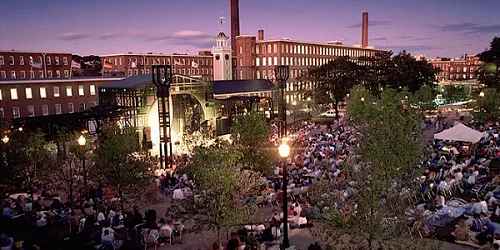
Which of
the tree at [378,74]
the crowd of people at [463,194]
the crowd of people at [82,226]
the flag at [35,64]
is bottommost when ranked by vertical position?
the crowd of people at [82,226]

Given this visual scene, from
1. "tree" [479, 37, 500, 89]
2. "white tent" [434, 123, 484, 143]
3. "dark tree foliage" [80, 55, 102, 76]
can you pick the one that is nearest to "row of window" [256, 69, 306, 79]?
"dark tree foliage" [80, 55, 102, 76]

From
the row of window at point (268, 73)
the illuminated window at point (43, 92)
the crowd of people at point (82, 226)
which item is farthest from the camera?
the row of window at point (268, 73)

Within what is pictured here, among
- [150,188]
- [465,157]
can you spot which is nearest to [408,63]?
[465,157]

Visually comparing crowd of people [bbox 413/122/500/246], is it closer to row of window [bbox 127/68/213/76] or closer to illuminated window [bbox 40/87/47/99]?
illuminated window [bbox 40/87/47/99]

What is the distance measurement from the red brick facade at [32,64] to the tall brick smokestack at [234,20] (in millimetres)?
38410

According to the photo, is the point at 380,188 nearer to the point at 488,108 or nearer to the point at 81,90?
the point at 488,108

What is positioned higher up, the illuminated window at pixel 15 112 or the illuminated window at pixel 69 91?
the illuminated window at pixel 69 91

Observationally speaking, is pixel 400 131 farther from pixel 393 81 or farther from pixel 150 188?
pixel 393 81

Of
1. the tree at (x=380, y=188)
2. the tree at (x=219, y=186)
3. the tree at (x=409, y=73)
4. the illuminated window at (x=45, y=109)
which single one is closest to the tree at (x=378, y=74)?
the tree at (x=409, y=73)

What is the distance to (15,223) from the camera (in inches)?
756

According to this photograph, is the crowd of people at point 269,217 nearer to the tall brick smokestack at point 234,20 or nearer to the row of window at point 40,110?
the row of window at point 40,110

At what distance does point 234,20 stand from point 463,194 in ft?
277

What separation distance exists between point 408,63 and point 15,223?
220 ft

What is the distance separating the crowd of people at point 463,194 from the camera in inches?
625
